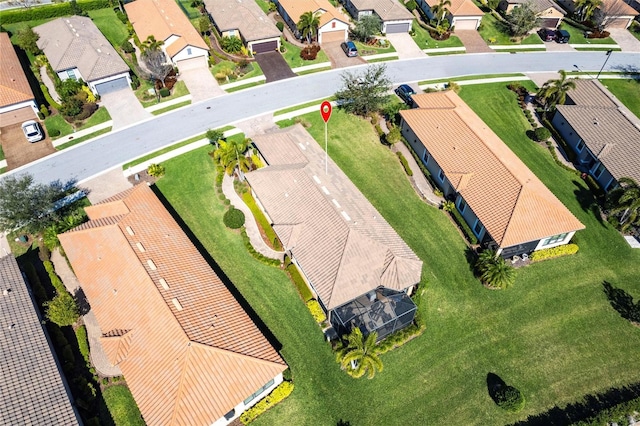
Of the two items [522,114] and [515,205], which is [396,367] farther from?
[522,114]

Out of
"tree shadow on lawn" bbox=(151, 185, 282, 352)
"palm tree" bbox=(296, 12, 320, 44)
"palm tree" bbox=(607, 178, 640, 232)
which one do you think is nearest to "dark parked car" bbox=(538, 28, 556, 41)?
"palm tree" bbox=(607, 178, 640, 232)

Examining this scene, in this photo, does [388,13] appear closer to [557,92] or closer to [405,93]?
[405,93]

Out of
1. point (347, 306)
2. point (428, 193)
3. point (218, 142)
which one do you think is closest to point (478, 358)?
point (347, 306)

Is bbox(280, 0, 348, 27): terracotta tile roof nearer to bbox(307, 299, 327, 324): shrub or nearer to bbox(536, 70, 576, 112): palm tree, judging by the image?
bbox(536, 70, 576, 112): palm tree

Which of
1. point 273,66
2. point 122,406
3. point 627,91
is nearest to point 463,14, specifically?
point 627,91

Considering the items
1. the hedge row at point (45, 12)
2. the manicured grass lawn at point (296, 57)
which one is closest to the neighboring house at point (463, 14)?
the manicured grass lawn at point (296, 57)

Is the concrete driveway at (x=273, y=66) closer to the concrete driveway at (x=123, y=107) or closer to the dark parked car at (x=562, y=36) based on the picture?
the concrete driveway at (x=123, y=107)
